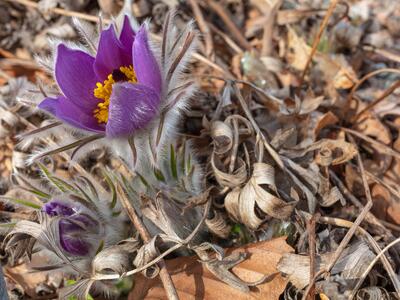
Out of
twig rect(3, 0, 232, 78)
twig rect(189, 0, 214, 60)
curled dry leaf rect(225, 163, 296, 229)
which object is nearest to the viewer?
curled dry leaf rect(225, 163, 296, 229)

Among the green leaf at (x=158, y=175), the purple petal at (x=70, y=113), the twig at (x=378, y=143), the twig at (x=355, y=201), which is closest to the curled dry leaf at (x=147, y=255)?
the green leaf at (x=158, y=175)

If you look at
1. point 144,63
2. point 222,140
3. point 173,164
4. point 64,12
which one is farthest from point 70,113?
point 64,12

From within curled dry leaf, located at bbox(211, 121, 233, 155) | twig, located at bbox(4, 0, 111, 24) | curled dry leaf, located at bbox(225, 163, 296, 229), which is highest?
twig, located at bbox(4, 0, 111, 24)

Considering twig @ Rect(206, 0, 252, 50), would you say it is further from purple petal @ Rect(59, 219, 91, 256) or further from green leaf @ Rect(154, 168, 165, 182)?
purple petal @ Rect(59, 219, 91, 256)

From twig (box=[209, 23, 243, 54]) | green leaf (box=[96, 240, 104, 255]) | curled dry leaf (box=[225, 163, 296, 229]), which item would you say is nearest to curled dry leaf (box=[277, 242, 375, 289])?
curled dry leaf (box=[225, 163, 296, 229])

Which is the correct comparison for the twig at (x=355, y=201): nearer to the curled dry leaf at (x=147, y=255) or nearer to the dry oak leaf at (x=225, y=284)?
the dry oak leaf at (x=225, y=284)

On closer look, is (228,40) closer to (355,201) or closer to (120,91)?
(355,201)

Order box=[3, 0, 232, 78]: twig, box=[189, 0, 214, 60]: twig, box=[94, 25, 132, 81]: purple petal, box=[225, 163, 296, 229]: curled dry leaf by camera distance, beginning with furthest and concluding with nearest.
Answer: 1. box=[189, 0, 214, 60]: twig
2. box=[3, 0, 232, 78]: twig
3. box=[225, 163, 296, 229]: curled dry leaf
4. box=[94, 25, 132, 81]: purple petal

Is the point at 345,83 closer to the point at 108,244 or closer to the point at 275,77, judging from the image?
the point at 275,77
